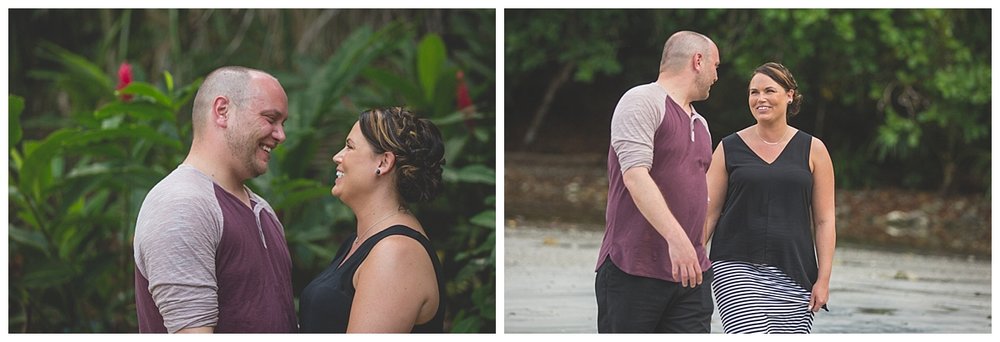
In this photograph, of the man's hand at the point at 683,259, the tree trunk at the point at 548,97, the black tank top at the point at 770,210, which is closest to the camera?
the man's hand at the point at 683,259

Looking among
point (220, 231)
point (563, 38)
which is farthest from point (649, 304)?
point (563, 38)

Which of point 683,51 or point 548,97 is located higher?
point 548,97

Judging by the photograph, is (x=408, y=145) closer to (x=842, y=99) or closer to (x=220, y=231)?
(x=220, y=231)

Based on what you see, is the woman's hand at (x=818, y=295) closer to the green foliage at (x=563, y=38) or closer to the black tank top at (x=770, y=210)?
the black tank top at (x=770, y=210)

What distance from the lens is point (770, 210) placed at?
277 centimetres

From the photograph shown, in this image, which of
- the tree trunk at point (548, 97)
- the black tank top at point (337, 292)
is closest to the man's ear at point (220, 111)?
the black tank top at point (337, 292)

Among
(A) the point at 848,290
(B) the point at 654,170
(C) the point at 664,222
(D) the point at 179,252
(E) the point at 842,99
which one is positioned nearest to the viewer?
(D) the point at 179,252

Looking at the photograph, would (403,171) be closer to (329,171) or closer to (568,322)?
(568,322)

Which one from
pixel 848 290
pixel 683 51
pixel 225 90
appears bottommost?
pixel 848 290

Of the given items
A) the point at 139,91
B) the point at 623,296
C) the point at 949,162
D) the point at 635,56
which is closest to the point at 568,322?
the point at 623,296

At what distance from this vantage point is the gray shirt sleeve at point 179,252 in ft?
6.59

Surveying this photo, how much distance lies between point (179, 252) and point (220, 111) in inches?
11.6

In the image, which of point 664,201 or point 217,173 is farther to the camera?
point 664,201

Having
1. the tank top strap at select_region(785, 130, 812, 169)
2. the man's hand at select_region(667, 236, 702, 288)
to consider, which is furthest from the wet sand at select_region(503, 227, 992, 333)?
the man's hand at select_region(667, 236, 702, 288)
